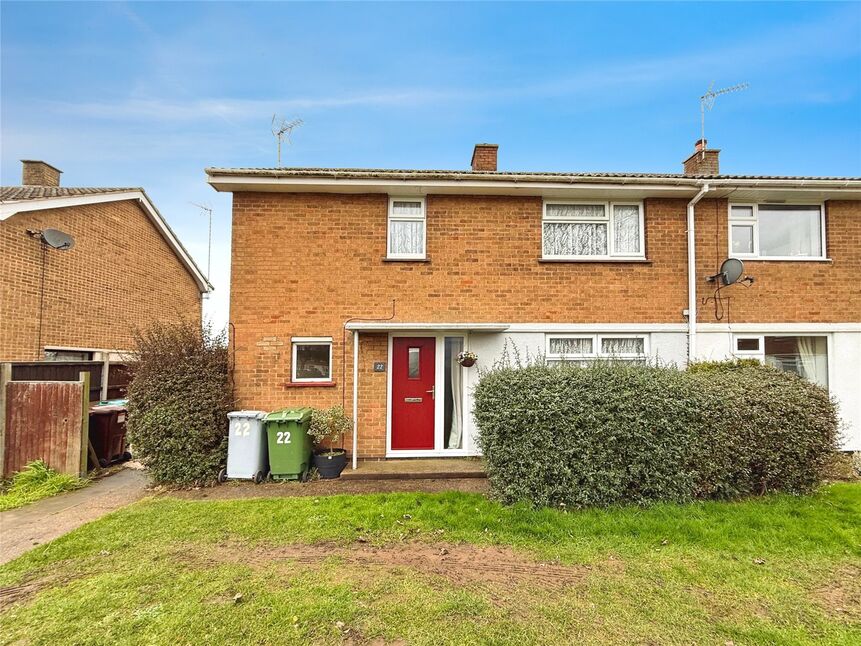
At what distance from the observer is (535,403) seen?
4902 millimetres

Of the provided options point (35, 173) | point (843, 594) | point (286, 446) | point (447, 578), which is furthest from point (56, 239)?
point (843, 594)

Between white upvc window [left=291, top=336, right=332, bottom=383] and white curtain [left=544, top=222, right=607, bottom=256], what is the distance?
4618 mm

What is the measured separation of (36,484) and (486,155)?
9.74m

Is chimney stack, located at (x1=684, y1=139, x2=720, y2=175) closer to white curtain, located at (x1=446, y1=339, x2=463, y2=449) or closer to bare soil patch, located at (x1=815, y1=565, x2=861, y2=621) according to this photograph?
white curtain, located at (x1=446, y1=339, x2=463, y2=449)

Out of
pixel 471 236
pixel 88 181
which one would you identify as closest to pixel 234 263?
pixel 471 236

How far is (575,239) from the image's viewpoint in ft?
25.5

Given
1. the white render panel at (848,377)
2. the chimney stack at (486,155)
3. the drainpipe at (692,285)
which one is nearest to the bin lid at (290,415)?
the chimney stack at (486,155)

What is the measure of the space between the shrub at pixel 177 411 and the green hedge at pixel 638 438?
423 centimetres

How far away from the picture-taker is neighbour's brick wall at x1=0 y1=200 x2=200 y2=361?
8.70 meters

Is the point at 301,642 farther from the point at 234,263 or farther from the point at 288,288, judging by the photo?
the point at 234,263

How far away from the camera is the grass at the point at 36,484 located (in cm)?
582

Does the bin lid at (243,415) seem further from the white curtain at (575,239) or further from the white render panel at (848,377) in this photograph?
the white render panel at (848,377)

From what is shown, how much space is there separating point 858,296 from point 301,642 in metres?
10.9

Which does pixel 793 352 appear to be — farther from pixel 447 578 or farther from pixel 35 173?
pixel 35 173
